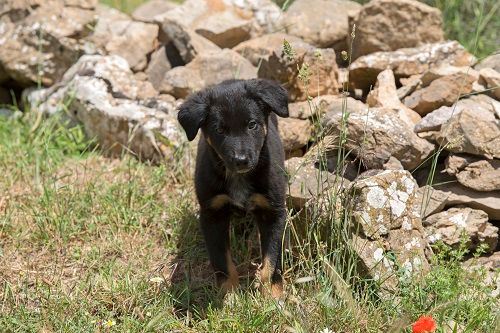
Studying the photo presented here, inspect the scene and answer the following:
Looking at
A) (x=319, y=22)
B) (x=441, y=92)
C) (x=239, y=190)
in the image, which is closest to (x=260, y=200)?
(x=239, y=190)

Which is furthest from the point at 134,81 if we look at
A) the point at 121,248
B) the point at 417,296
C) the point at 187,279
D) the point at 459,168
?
the point at 417,296

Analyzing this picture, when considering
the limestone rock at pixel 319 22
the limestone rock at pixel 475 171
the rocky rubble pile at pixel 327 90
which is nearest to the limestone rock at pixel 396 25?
the rocky rubble pile at pixel 327 90

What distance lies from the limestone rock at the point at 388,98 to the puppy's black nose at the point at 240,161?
5.77 feet

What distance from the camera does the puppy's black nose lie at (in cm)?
428

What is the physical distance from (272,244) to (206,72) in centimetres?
258

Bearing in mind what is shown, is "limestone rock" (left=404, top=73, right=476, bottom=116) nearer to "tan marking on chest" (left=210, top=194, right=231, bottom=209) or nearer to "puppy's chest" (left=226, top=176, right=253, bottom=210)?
"puppy's chest" (left=226, top=176, right=253, bottom=210)

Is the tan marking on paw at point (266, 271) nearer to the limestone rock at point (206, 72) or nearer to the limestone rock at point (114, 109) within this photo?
the limestone rock at point (114, 109)

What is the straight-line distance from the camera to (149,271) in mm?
4961

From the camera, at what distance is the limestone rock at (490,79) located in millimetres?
5805

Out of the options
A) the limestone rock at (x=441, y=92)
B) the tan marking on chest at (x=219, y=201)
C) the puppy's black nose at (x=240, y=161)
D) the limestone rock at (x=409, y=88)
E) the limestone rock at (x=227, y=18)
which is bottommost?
the limestone rock at (x=227, y=18)

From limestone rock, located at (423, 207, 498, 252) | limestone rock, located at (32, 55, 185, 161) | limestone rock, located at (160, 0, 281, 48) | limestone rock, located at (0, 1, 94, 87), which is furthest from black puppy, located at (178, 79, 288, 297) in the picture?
limestone rock, located at (0, 1, 94, 87)

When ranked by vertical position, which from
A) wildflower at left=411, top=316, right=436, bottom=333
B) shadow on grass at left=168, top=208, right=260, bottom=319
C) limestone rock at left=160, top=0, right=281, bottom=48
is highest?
wildflower at left=411, top=316, right=436, bottom=333

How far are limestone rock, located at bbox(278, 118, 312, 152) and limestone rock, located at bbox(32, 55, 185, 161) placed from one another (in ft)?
3.13

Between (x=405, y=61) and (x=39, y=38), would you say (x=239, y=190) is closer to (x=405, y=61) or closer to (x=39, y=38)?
(x=405, y=61)
